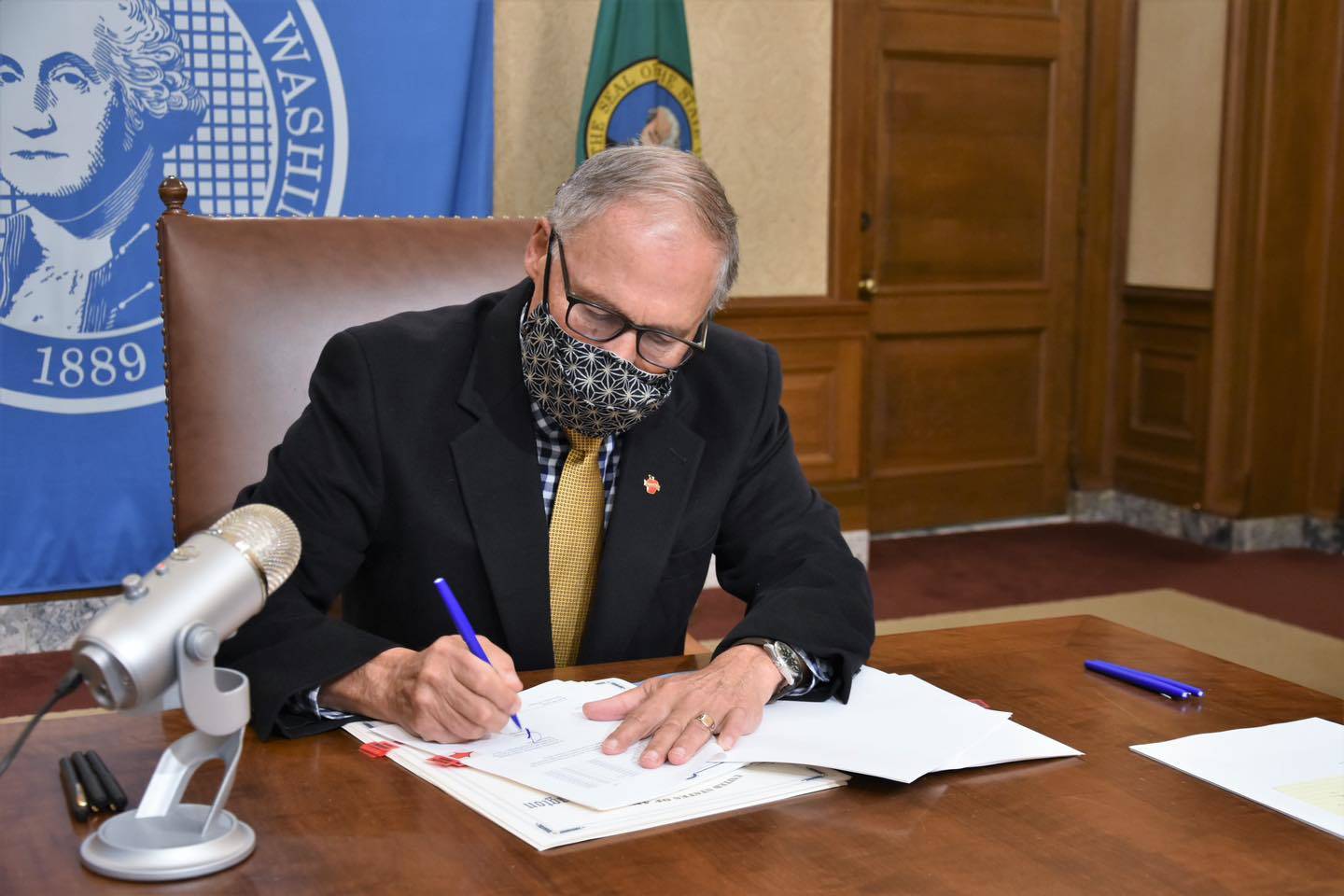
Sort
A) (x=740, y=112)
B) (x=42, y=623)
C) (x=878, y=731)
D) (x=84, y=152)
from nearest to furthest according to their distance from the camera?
(x=878, y=731) < (x=84, y=152) < (x=42, y=623) < (x=740, y=112)

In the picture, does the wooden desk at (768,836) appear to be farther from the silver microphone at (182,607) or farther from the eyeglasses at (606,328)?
the eyeglasses at (606,328)

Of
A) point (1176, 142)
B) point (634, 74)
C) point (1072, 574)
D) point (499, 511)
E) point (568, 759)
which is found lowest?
point (1072, 574)

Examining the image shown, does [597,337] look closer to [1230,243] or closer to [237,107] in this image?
[237,107]

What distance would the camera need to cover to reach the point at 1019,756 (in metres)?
1.25

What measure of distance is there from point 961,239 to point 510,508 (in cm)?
429

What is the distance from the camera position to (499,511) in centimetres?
167

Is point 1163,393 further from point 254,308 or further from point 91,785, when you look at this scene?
point 91,785

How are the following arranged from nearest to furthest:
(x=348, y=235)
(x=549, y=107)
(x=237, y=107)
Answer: (x=348, y=235), (x=237, y=107), (x=549, y=107)

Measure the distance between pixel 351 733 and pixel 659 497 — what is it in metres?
0.57

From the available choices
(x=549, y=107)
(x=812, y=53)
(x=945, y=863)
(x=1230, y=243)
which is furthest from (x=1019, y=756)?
(x=1230, y=243)

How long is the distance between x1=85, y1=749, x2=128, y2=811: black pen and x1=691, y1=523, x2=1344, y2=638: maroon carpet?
3.13m

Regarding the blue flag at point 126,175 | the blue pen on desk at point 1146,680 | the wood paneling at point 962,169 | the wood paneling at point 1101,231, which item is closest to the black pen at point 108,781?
the blue pen on desk at point 1146,680

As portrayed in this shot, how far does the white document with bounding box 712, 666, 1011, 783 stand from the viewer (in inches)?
48.2

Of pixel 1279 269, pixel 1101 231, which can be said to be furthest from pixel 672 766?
pixel 1101 231
